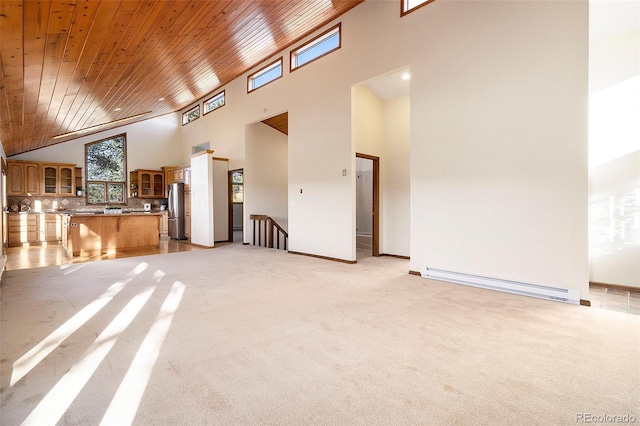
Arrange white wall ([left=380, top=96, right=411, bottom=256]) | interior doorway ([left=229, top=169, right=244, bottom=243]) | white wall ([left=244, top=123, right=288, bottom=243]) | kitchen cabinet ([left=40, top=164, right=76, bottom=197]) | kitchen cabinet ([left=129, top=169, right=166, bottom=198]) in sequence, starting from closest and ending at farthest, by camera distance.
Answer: white wall ([left=380, top=96, right=411, bottom=256]) → white wall ([left=244, top=123, right=288, bottom=243]) → kitchen cabinet ([left=40, top=164, right=76, bottom=197]) → interior doorway ([left=229, top=169, right=244, bottom=243]) → kitchen cabinet ([left=129, top=169, right=166, bottom=198])

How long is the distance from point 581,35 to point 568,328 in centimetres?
311

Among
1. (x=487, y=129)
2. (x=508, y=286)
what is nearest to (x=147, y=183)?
(x=487, y=129)

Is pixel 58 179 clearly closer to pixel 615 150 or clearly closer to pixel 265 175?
pixel 265 175

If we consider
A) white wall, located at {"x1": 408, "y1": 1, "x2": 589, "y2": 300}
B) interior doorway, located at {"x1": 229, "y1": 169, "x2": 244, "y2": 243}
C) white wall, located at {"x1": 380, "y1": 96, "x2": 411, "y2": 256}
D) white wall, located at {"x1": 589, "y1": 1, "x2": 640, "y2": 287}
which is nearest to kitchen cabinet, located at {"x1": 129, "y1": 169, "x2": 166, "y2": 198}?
interior doorway, located at {"x1": 229, "y1": 169, "x2": 244, "y2": 243}

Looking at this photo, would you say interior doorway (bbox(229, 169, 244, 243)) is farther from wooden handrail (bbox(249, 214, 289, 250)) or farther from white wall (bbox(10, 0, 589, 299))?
white wall (bbox(10, 0, 589, 299))

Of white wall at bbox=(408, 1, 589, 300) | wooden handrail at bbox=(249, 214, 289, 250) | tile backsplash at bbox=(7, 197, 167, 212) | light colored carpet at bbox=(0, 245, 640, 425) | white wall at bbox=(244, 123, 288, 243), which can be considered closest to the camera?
light colored carpet at bbox=(0, 245, 640, 425)

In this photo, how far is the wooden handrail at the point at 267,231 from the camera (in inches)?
334

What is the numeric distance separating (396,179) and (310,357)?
5.24m

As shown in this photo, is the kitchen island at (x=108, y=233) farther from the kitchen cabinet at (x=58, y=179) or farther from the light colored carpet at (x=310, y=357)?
the light colored carpet at (x=310, y=357)

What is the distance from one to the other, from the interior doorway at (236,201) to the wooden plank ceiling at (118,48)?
305 cm

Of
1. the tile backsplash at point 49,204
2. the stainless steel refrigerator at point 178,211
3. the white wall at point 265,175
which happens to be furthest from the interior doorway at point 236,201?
the tile backsplash at point 49,204

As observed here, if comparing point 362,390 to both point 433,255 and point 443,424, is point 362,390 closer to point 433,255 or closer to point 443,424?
point 443,424

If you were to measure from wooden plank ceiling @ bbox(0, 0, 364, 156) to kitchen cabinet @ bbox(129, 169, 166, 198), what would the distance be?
3.38 metres

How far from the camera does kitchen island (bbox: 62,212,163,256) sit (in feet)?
23.0
